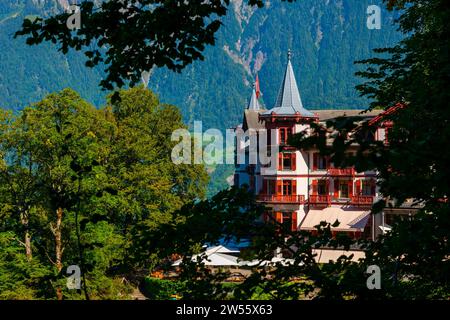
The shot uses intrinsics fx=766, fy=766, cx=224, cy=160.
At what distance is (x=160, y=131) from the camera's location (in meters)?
47.3

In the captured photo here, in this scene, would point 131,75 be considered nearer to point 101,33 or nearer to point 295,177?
point 101,33

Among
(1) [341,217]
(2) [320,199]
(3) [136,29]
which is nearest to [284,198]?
(2) [320,199]

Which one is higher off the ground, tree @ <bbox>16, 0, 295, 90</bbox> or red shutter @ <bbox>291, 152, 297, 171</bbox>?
tree @ <bbox>16, 0, 295, 90</bbox>

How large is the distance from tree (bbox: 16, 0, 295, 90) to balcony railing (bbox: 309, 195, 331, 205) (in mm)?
41002

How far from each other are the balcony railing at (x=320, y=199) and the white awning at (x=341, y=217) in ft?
1.70

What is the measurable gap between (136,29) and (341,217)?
40.0 m

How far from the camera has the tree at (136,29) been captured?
770 cm

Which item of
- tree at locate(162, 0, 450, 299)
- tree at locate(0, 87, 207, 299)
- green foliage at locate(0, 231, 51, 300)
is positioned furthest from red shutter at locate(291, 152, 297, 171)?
tree at locate(162, 0, 450, 299)

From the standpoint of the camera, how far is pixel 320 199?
159ft

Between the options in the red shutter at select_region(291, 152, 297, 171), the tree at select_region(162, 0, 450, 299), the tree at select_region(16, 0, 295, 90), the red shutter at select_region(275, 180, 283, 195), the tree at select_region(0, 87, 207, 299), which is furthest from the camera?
the red shutter at select_region(275, 180, 283, 195)

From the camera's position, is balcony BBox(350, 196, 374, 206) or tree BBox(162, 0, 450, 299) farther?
balcony BBox(350, 196, 374, 206)

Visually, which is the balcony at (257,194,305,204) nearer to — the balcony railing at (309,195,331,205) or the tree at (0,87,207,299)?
the balcony railing at (309,195,331,205)

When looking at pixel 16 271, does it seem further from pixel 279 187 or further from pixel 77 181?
pixel 279 187

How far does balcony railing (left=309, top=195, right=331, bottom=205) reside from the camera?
4835 centimetres
